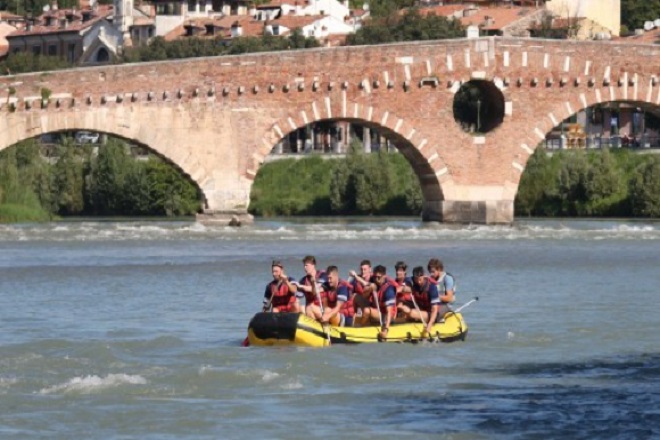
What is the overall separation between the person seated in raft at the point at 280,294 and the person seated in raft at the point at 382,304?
1.04 m

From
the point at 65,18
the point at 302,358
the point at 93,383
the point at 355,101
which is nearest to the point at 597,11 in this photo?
the point at 65,18

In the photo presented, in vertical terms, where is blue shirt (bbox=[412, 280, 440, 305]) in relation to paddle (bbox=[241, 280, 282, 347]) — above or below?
above

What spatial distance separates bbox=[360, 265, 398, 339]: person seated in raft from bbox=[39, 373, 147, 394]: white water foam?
466 cm

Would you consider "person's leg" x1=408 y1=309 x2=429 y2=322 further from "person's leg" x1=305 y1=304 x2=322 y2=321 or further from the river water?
"person's leg" x1=305 y1=304 x2=322 y2=321

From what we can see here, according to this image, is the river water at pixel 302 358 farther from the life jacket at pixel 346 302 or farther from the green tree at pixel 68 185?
the green tree at pixel 68 185

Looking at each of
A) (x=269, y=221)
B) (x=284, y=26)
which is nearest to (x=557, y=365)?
(x=269, y=221)

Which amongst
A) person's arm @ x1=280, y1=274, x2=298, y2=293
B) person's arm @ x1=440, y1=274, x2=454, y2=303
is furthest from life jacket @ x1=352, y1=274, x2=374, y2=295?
person's arm @ x1=280, y1=274, x2=298, y2=293

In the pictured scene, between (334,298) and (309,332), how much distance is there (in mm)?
1348

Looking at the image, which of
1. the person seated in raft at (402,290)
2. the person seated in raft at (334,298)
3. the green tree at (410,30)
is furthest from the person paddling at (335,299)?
→ the green tree at (410,30)

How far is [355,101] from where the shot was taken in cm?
5759

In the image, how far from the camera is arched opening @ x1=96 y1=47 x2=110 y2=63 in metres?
124

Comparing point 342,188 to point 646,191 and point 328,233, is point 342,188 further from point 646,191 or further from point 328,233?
point 328,233

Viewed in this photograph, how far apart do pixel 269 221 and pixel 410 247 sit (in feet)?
74.0

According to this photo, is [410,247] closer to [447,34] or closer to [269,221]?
[269,221]
